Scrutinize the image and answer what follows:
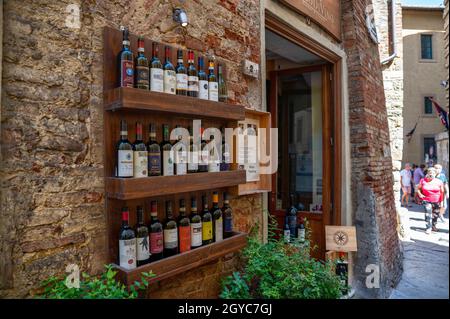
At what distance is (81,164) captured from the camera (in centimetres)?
155

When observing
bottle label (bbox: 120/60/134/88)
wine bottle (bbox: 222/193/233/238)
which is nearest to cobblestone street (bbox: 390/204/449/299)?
wine bottle (bbox: 222/193/233/238)

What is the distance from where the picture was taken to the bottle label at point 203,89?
1.99 m

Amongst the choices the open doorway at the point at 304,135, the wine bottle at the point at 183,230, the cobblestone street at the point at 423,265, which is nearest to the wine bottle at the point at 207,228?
the wine bottle at the point at 183,230

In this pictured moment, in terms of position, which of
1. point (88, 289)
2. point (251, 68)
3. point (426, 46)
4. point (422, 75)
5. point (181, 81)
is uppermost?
point (426, 46)

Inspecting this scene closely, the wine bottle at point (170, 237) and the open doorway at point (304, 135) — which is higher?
the open doorway at point (304, 135)

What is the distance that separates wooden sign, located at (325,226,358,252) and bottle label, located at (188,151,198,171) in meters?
2.29

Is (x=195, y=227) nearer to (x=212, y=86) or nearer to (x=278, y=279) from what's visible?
(x=278, y=279)

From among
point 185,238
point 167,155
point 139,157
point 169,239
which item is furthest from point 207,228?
point 139,157

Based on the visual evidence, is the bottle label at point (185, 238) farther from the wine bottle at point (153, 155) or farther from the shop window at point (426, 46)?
the shop window at point (426, 46)

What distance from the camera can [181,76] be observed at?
1854mm

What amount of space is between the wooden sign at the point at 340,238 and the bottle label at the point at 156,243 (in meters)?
2.45

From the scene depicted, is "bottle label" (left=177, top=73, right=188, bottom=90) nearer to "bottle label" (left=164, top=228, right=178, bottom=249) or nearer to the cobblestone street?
"bottle label" (left=164, top=228, right=178, bottom=249)

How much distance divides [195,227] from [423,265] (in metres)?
4.82
